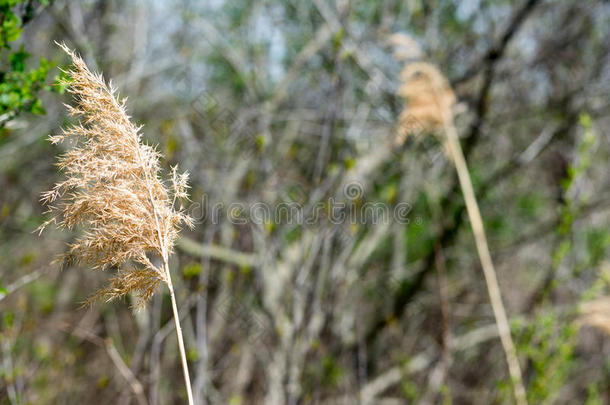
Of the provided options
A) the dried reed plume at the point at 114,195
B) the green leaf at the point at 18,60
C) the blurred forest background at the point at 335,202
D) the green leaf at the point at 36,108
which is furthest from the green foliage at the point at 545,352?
the green leaf at the point at 18,60

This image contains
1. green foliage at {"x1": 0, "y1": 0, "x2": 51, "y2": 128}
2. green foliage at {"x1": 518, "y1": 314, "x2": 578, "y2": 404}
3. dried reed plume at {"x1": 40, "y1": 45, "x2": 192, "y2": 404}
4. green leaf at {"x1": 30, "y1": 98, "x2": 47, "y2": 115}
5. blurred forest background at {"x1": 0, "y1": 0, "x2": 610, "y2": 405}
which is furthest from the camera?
blurred forest background at {"x1": 0, "y1": 0, "x2": 610, "y2": 405}

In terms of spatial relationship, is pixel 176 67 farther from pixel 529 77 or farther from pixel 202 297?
pixel 529 77

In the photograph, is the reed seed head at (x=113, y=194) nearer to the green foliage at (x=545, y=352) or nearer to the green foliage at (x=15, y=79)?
the green foliage at (x=15, y=79)

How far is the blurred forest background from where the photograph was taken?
3.14m

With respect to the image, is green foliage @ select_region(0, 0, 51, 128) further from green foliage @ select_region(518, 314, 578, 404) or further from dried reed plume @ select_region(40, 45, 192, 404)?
green foliage @ select_region(518, 314, 578, 404)

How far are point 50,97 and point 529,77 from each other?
444 centimetres

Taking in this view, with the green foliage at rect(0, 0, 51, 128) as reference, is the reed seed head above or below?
below

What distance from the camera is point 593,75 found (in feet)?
15.0

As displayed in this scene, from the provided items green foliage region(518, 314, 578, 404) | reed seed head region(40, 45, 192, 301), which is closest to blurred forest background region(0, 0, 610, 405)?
green foliage region(518, 314, 578, 404)

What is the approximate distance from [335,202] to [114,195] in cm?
183

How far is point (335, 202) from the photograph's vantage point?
3.10 m

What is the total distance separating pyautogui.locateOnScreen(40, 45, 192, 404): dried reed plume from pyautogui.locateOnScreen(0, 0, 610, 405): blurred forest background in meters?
1.41

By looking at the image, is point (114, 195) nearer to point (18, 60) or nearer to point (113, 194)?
point (113, 194)

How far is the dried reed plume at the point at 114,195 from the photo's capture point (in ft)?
4.58
